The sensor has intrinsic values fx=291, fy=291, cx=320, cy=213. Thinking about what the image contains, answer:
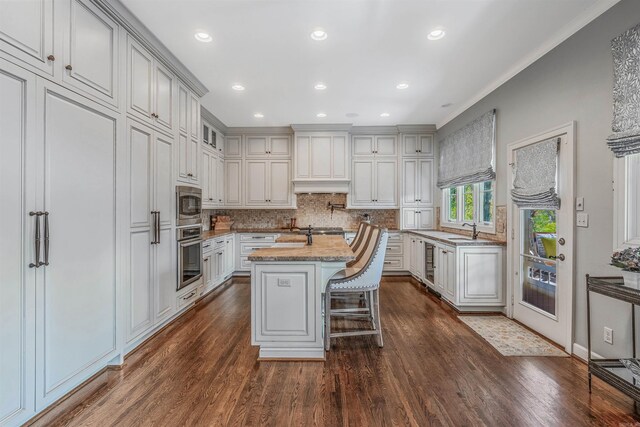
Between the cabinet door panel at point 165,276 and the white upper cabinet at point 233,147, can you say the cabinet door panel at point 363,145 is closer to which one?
the white upper cabinet at point 233,147

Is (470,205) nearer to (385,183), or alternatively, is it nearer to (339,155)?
(385,183)

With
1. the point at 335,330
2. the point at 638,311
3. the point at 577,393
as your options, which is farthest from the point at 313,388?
the point at 638,311

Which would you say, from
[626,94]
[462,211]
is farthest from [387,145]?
[626,94]

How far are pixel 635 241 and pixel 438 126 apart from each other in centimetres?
390

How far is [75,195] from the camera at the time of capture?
75.0 inches

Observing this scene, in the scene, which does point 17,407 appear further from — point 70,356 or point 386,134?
point 386,134

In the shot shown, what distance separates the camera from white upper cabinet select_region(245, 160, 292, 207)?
571cm

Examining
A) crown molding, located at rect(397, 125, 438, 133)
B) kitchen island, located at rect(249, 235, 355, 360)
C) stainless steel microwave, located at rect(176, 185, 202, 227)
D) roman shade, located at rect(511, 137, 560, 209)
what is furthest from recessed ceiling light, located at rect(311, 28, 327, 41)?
crown molding, located at rect(397, 125, 438, 133)

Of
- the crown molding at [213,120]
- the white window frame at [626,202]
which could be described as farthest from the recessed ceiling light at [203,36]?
the white window frame at [626,202]

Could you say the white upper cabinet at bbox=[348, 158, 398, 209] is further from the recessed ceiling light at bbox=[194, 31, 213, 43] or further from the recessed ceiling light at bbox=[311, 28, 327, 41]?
the recessed ceiling light at bbox=[194, 31, 213, 43]

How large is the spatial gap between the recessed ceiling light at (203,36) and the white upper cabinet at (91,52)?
2.02 feet

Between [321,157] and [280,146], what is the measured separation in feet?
2.86

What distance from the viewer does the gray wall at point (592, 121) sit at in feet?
7.01

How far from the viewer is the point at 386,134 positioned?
5.64 m
